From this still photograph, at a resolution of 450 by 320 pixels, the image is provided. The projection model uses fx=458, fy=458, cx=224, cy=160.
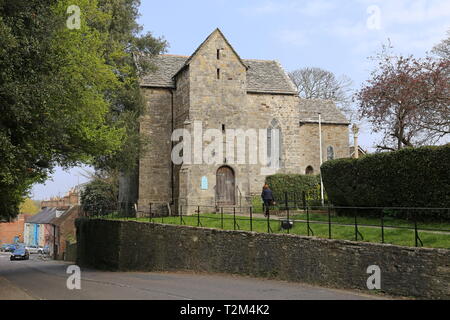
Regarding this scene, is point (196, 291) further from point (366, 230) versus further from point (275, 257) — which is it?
point (366, 230)

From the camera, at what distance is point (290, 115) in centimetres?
3462

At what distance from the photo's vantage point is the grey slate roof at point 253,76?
33.4 metres

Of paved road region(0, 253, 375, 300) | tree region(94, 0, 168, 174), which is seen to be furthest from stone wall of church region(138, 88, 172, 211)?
paved road region(0, 253, 375, 300)

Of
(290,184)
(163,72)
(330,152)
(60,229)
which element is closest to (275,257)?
(290,184)

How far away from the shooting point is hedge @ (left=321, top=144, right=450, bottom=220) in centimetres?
1555

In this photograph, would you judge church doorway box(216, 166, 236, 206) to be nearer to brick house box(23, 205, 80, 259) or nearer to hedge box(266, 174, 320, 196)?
hedge box(266, 174, 320, 196)

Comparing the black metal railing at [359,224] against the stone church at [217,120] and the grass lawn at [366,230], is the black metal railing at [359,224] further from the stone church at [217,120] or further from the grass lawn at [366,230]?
the stone church at [217,120]

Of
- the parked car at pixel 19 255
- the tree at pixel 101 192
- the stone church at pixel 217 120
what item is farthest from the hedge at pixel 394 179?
the parked car at pixel 19 255

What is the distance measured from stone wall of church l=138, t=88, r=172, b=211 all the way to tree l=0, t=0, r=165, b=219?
3.31 metres

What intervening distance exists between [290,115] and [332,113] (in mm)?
6261

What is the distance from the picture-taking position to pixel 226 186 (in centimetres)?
3027

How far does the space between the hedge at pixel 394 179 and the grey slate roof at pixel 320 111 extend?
1713 centimetres
